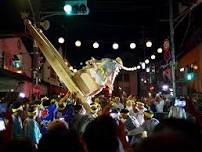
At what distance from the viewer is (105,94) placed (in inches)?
806

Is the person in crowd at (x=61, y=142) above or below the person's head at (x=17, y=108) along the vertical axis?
below

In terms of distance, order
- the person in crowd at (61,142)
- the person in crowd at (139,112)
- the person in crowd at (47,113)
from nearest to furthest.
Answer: the person in crowd at (61,142), the person in crowd at (139,112), the person in crowd at (47,113)

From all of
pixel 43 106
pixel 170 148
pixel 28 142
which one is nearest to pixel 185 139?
pixel 170 148

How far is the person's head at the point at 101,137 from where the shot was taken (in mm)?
4477

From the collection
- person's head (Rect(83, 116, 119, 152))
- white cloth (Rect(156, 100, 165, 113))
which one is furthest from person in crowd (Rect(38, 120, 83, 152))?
white cloth (Rect(156, 100, 165, 113))

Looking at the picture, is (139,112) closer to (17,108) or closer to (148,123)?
(148,123)

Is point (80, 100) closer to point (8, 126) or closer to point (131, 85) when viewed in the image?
point (8, 126)

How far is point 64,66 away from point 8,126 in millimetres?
12289

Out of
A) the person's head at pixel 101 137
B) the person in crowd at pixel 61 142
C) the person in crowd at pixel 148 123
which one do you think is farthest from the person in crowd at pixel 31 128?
the person in crowd at pixel 61 142

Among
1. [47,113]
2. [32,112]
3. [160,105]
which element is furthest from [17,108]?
[160,105]

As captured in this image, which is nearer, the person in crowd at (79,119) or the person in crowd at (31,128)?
the person in crowd at (31,128)

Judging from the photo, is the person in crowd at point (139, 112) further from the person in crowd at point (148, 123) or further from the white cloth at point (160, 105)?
the white cloth at point (160, 105)

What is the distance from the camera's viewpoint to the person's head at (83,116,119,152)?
4.48m

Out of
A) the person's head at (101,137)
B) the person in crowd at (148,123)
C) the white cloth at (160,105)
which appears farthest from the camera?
the white cloth at (160,105)
